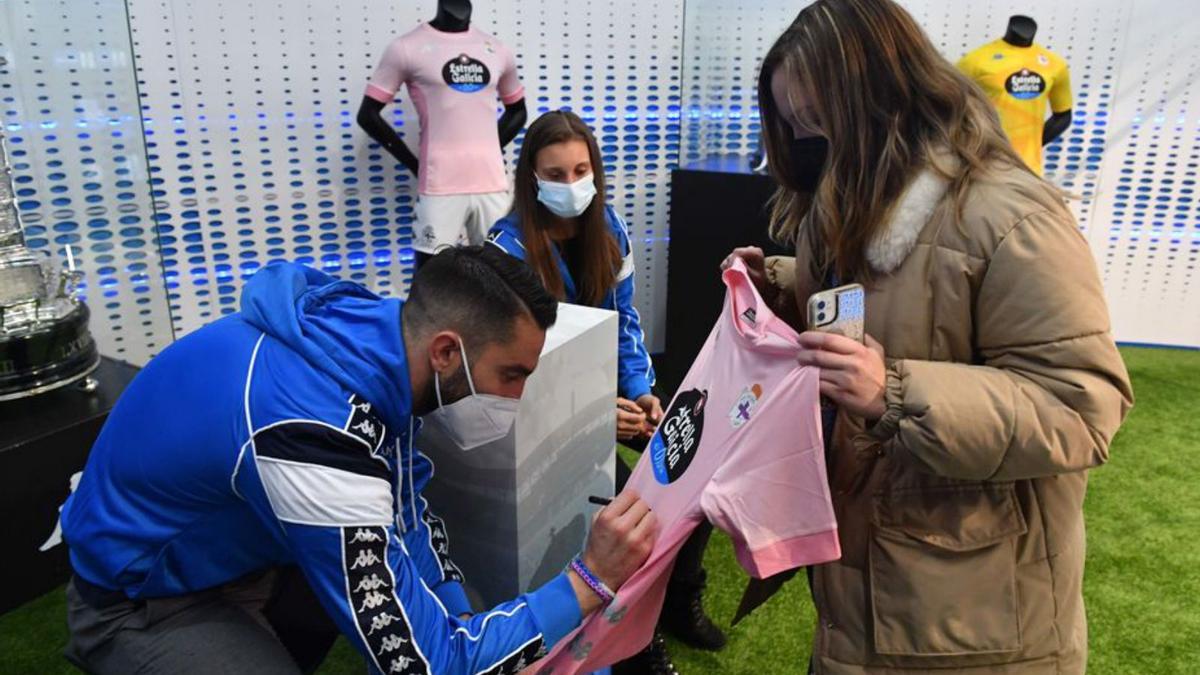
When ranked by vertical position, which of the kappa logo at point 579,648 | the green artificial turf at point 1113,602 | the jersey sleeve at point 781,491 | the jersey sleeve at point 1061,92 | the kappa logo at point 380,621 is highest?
the jersey sleeve at point 1061,92

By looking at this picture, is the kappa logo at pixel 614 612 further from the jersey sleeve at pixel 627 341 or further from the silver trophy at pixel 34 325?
the silver trophy at pixel 34 325

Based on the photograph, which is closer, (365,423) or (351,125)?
(365,423)

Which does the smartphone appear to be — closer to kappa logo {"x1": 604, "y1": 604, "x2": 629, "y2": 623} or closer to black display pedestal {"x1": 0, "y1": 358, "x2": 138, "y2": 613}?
kappa logo {"x1": 604, "y1": 604, "x2": 629, "y2": 623}

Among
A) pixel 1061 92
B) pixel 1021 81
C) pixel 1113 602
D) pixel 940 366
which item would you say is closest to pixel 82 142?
pixel 940 366

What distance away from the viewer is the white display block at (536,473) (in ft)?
5.50

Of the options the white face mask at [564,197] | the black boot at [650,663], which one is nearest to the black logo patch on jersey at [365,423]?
the black boot at [650,663]

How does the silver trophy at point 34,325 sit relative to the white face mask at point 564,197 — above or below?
below

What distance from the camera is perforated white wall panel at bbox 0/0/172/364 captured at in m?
2.81

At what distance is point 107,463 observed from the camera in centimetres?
141

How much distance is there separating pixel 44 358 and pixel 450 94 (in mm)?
2073

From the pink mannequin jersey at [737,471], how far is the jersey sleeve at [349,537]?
0.25 m

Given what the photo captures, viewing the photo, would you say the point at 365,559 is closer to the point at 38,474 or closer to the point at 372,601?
the point at 372,601

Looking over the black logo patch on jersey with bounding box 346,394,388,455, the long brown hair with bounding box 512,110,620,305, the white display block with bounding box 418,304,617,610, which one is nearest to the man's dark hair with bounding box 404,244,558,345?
the black logo patch on jersey with bounding box 346,394,388,455

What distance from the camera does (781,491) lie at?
119cm
